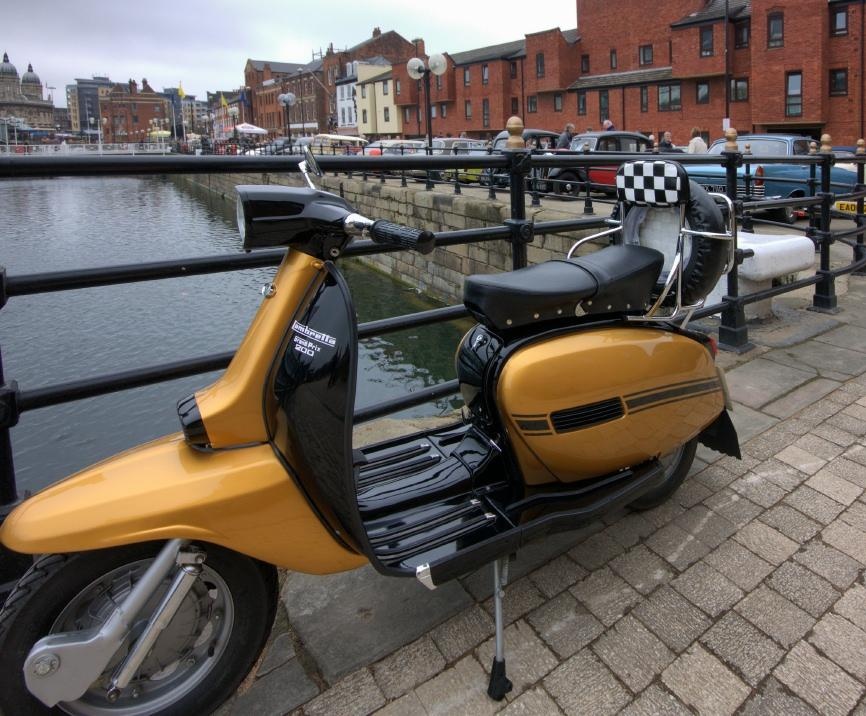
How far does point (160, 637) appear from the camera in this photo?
1503 millimetres

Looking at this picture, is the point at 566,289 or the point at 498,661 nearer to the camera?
the point at 498,661

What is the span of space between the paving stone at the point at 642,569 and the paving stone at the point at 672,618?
47 mm

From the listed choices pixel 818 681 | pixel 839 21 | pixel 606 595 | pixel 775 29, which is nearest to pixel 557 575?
pixel 606 595

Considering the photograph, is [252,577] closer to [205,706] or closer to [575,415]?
[205,706]

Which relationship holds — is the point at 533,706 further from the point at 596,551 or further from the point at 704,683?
the point at 596,551

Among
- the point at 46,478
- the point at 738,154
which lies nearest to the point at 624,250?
the point at 738,154

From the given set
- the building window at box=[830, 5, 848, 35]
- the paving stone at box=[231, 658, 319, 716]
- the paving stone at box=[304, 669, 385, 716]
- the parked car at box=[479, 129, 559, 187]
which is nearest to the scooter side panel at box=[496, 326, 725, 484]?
the paving stone at box=[304, 669, 385, 716]

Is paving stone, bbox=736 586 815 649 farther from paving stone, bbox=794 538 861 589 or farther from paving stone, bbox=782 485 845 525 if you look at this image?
paving stone, bbox=782 485 845 525

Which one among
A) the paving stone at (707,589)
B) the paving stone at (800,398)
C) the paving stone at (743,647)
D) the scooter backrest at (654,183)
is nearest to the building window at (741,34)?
the paving stone at (800,398)

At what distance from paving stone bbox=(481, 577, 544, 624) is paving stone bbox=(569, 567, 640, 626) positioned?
127 mm

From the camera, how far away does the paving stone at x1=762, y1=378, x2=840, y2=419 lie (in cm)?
344

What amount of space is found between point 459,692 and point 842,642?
1104mm

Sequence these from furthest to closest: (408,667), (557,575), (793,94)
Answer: (793,94)
(557,575)
(408,667)

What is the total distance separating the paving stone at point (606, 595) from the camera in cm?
199
